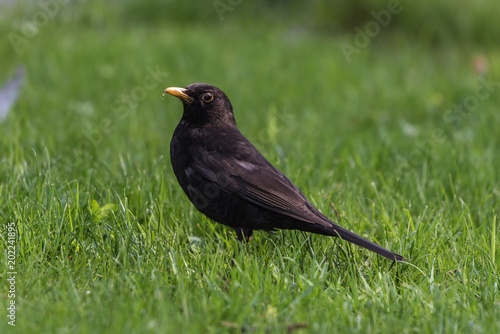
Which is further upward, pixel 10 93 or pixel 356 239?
pixel 10 93

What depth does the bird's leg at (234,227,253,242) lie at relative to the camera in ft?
11.0

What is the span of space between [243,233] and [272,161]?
104cm

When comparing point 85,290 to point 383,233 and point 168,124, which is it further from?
point 168,124

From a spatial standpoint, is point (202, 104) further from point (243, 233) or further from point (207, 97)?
point (243, 233)

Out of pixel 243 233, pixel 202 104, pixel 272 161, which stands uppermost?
pixel 202 104

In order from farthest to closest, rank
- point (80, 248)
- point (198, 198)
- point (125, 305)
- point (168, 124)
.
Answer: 1. point (168, 124)
2. point (198, 198)
3. point (80, 248)
4. point (125, 305)

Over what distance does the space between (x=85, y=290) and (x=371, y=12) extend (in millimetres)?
7434

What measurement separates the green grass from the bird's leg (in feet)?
0.23

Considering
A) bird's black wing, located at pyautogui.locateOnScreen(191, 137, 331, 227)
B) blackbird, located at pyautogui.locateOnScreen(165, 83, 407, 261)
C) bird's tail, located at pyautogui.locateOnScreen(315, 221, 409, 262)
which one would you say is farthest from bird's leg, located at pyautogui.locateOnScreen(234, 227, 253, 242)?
bird's tail, located at pyautogui.locateOnScreen(315, 221, 409, 262)

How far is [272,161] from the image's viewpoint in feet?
14.1

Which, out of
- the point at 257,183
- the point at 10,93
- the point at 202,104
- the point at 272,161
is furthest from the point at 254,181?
the point at 10,93

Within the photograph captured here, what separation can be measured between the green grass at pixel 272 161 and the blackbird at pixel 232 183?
0.16 meters

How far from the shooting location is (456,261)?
3.14 meters

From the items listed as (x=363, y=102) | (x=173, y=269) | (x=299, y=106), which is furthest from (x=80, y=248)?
(x=363, y=102)
